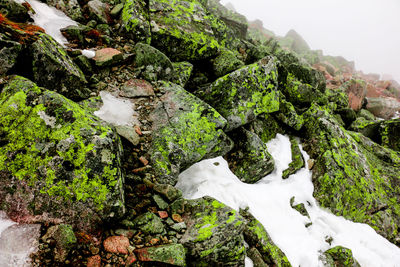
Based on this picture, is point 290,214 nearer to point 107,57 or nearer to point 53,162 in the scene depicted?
point 53,162

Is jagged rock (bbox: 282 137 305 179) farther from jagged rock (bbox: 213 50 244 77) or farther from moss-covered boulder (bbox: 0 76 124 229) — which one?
moss-covered boulder (bbox: 0 76 124 229)

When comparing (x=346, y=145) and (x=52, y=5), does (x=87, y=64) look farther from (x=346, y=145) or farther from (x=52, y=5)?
(x=346, y=145)

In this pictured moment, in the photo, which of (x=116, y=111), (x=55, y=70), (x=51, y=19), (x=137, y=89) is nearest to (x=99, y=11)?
(x=51, y=19)

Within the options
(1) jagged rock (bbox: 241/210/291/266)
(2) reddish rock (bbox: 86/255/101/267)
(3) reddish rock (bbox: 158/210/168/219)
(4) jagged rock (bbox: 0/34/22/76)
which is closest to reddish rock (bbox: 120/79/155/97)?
(4) jagged rock (bbox: 0/34/22/76)

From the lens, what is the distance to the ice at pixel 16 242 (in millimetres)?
2885

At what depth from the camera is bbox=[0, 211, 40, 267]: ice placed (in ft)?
9.46

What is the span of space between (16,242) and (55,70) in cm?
395

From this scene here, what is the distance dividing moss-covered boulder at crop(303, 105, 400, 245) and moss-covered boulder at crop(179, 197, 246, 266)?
5.52 m

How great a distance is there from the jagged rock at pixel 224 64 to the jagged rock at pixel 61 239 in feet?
26.8

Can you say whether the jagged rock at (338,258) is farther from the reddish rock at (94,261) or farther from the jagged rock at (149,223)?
the reddish rock at (94,261)

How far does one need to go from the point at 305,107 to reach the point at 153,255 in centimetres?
1168

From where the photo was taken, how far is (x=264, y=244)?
5.37m

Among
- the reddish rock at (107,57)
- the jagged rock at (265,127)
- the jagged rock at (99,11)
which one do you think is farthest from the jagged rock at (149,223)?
the jagged rock at (99,11)

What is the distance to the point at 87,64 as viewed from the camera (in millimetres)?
6215
